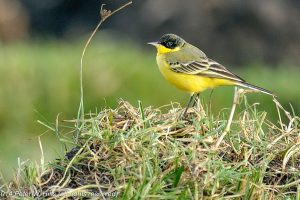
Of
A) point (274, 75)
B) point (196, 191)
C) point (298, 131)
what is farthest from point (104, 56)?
point (196, 191)

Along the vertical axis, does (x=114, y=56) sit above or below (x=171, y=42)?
below

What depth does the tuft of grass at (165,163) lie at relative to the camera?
4555 millimetres

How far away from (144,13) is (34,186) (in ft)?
46.1

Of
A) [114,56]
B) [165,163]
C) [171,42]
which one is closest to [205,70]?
[171,42]

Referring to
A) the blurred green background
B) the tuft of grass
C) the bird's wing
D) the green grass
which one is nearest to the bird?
the bird's wing

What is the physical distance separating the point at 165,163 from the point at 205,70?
2.72 meters

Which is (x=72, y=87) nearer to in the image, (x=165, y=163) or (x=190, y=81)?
(x=190, y=81)

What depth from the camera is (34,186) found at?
4.65 metres

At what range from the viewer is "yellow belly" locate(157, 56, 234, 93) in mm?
7258

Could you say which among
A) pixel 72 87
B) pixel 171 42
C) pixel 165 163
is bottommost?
pixel 72 87

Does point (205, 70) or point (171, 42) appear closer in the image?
point (205, 70)

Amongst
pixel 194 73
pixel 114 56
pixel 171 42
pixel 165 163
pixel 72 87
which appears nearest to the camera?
pixel 165 163

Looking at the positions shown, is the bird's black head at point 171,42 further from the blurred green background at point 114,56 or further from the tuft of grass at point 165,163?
the tuft of grass at point 165,163

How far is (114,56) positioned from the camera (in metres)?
12.5
